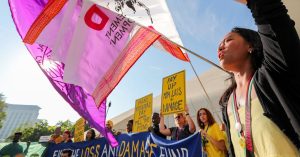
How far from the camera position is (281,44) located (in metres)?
0.90

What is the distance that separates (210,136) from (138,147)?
1.71m

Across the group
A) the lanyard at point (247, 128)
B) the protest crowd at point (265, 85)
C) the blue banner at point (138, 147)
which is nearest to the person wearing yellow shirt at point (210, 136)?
the blue banner at point (138, 147)

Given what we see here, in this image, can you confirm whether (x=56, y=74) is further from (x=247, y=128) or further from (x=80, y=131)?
(x=80, y=131)

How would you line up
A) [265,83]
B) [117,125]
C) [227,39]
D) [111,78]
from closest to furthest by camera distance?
[265,83] < [227,39] < [111,78] < [117,125]

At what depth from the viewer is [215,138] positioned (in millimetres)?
3734

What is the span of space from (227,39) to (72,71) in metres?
2.00

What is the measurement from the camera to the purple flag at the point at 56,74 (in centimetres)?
308

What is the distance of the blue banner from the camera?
404cm

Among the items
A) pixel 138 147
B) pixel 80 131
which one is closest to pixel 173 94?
pixel 138 147

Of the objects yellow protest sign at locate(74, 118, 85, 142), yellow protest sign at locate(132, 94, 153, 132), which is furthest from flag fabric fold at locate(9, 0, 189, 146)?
yellow protest sign at locate(74, 118, 85, 142)

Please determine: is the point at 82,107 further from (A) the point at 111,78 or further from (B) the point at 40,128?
(B) the point at 40,128

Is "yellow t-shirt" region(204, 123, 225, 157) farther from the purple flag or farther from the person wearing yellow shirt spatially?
the purple flag

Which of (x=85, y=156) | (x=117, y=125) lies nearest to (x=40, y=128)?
(x=117, y=125)

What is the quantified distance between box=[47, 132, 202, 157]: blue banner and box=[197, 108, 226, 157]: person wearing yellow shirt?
12 cm
